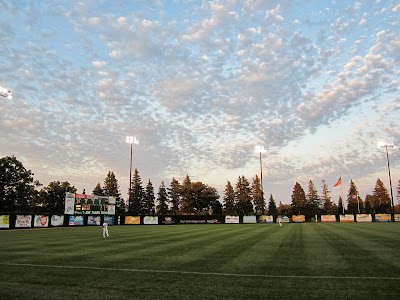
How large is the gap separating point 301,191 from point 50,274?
120 m

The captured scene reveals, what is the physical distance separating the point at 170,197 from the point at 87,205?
7302 centimetres

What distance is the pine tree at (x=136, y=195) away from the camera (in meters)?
110

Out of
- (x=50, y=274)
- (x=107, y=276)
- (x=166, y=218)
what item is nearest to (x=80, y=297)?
(x=107, y=276)

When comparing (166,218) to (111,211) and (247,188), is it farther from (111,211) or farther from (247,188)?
(247,188)

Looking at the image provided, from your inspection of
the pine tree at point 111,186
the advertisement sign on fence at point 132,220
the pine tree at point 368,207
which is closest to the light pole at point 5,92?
the advertisement sign on fence at point 132,220

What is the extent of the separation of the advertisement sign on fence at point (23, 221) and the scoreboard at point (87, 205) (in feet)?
22.0

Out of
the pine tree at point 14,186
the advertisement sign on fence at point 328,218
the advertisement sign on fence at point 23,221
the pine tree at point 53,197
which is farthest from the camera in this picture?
the pine tree at point 53,197

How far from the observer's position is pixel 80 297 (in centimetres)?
769

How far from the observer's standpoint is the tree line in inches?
2975

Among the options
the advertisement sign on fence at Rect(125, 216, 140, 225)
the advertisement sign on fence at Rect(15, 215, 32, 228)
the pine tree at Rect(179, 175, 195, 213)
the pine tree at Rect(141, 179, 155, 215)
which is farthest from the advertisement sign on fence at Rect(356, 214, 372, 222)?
the pine tree at Rect(141, 179, 155, 215)

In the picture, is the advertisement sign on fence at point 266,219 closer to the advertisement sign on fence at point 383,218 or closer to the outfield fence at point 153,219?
the outfield fence at point 153,219

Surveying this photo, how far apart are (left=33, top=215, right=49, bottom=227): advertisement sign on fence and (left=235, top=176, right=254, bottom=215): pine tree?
8079 centimetres

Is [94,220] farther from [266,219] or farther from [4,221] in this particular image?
[266,219]

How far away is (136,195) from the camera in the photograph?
11044 centimetres
